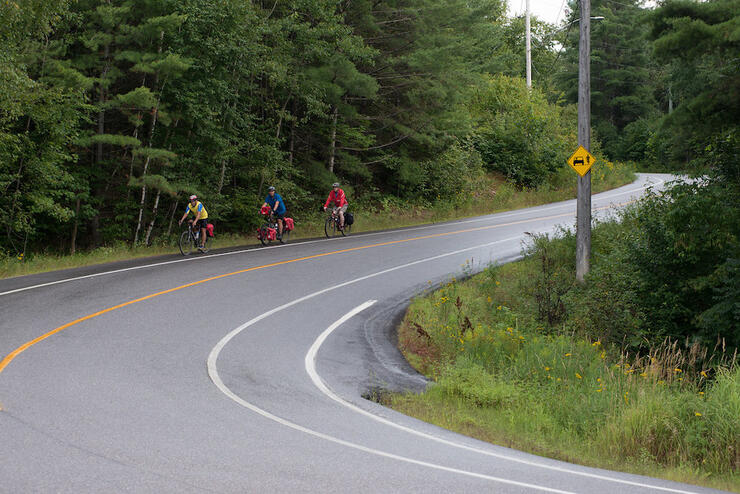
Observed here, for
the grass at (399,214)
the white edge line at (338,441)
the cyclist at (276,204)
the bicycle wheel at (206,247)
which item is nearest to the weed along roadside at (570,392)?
the white edge line at (338,441)

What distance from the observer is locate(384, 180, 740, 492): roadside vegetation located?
24.9ft

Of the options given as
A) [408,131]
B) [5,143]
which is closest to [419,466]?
[5,143]

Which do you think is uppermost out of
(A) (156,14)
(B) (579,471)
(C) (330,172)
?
(A) (156,14)

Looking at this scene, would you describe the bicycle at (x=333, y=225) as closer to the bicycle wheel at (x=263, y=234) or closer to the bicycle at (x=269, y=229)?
the bicycle at (x=269, y=229)

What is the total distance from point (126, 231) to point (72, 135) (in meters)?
4.09

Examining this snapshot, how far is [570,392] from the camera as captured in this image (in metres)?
9.15

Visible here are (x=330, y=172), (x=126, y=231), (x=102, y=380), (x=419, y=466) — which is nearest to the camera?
(x=419, y=466)

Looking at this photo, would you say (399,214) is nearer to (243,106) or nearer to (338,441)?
(243,106)

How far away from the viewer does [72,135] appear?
67.1 feet

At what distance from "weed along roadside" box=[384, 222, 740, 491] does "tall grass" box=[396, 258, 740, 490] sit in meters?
0.02

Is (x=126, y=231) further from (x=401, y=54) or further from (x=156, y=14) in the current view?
(x=401, y=54)

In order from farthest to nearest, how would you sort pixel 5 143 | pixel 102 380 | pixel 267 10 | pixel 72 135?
pixel 267 10
pixel 72 135
pixel 5 143
pixel 102 380

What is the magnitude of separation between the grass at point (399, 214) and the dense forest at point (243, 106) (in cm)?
90

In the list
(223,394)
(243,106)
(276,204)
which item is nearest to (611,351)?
(223,394)
